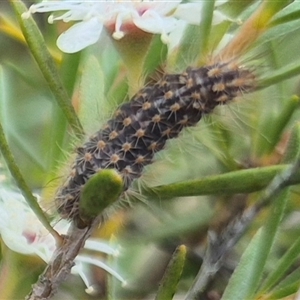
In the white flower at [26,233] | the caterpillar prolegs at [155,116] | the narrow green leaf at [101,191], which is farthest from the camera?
the white flower at [26,233]

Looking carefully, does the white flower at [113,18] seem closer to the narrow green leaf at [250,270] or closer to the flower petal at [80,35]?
the flower petal at [80,35]

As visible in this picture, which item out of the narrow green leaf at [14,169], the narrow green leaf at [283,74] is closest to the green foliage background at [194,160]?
the narrow green leaf at [283,74]

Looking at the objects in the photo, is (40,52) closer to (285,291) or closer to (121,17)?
(121,17)

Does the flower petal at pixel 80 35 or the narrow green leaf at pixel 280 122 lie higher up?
the narrow green leaf at pixel 280 122

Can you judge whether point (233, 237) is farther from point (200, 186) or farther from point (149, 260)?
point (149, 260)

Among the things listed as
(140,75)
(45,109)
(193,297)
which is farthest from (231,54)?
(45,109)

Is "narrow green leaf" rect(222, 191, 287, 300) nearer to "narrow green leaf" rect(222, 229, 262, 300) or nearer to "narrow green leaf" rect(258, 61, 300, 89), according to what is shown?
"narrow green leaf" rect(222, 229, 262, 300)

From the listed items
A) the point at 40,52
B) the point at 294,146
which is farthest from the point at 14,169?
the point at 294,146
